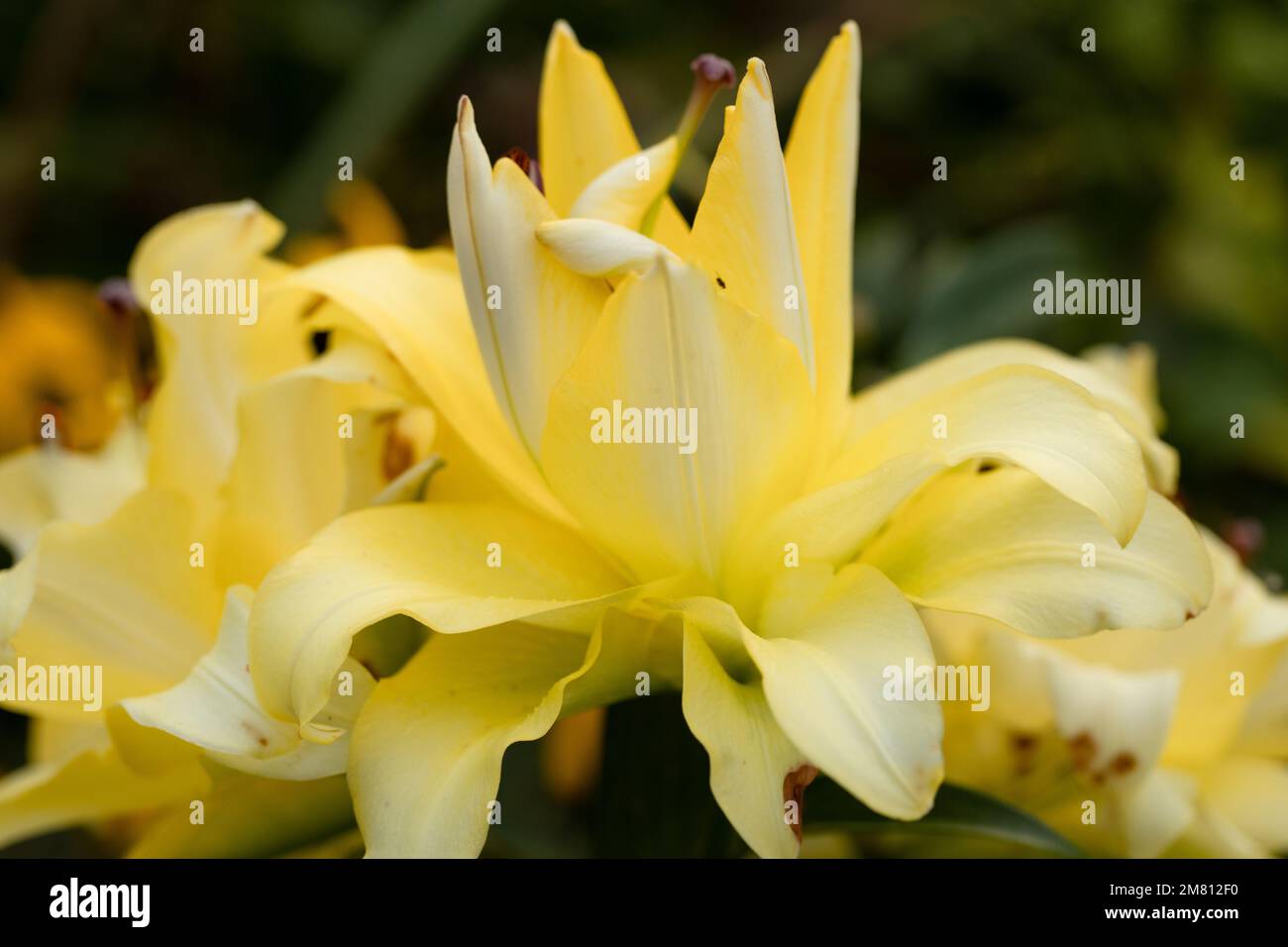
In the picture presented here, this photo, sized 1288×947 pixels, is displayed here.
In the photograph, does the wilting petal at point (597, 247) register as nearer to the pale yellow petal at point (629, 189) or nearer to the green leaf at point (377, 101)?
the pale yellow petal at point (629, 189)

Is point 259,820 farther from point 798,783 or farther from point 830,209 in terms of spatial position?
point 830,209

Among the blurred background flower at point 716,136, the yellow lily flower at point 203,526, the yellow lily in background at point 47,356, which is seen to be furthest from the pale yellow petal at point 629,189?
the yellow lily in background at point 47,356

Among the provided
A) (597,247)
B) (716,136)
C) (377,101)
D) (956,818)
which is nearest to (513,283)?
(597,247)

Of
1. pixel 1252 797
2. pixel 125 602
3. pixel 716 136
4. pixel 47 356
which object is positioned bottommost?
pixel 1252 797
